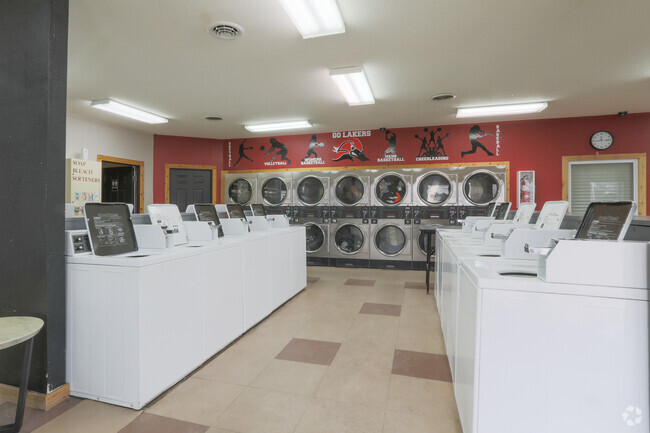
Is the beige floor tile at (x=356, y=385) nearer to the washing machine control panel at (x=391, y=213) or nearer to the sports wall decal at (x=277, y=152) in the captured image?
the washing machine control panel at (x=391, y=213)

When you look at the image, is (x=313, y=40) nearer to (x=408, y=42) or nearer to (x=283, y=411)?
(x=408, y=42)

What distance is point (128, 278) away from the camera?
192cm

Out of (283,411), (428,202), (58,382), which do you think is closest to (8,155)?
(58,382)

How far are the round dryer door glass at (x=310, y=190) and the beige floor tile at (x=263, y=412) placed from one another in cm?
486

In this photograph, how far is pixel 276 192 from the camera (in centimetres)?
712

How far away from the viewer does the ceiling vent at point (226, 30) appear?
288 cm

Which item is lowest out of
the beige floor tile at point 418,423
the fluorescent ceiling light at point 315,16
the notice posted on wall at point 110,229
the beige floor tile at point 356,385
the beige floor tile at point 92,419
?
the beige floor tile at point 92,419

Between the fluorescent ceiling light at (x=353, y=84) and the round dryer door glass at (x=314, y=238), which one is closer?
the fluorescent ceiling light at (x=353, y=84)

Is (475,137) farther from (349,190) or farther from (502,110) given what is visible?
(349,190)

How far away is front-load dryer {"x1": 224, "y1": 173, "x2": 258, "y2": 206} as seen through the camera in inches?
285

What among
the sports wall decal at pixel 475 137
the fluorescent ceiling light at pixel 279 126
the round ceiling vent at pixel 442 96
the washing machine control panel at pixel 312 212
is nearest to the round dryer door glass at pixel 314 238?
the washing machine control panel at pixel 312 212

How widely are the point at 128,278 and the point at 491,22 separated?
10.7 feet

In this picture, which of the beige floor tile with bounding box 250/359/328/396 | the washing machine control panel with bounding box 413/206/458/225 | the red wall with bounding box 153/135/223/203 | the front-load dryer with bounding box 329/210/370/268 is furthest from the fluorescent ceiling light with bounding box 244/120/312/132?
the beige floor tile with bounding box 250/359/328/396

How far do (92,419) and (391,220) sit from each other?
17.0 ft
